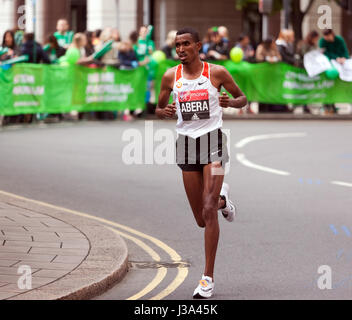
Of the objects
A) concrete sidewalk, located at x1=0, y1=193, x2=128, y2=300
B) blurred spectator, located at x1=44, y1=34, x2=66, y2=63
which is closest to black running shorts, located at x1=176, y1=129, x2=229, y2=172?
concrete sidewalk, located at x1=0, y1=193, x2=128, y2=300

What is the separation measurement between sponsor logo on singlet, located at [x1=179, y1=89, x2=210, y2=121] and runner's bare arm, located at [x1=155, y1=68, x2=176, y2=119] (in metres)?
0.12

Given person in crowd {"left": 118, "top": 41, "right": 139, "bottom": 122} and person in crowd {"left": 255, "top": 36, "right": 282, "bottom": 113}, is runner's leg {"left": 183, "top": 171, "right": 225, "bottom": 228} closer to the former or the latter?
person in crowd {"left": 118, "top": 41, "right": 139, "bottom": 122}

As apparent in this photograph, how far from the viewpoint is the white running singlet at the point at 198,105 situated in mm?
7949

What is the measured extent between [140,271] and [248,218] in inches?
119

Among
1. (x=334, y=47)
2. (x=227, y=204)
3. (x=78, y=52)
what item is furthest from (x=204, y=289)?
(x=334, y=47)

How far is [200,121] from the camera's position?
26.2 ft

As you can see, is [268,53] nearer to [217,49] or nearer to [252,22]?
[217,49]

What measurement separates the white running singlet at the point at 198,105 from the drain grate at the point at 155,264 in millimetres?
1325

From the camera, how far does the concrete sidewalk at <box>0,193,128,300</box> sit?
7.37m

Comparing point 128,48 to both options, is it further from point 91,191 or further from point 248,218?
point 248,218

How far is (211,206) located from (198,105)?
73 cm
